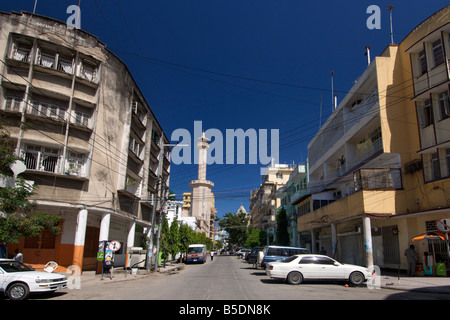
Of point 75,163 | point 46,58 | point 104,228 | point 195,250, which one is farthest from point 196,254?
point 46,58

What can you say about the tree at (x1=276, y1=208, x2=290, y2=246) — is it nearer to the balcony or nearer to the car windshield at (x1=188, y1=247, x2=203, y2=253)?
the car windshield at (x1=188, y1=247, x2=203, y2=253)

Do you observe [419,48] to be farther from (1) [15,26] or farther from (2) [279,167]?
(2) [279,167]

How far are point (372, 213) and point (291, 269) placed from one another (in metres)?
7.99

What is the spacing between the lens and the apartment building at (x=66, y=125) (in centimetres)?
2275

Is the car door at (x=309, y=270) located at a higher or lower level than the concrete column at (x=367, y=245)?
lower

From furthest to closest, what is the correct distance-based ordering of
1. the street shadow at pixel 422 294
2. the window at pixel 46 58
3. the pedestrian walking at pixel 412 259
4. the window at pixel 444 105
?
the window at pixel 46 58 < the window at pixel 444 105 < the pedestrian walking at pixel 412 259 < the street shadow at pixel 422 294

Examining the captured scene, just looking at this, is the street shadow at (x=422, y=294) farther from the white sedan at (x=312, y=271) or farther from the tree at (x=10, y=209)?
the tree at (x=10, y=209)

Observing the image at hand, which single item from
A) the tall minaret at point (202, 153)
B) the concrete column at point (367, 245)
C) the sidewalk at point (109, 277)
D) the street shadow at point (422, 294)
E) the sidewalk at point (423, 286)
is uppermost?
the tall minaret at point (202, 153)

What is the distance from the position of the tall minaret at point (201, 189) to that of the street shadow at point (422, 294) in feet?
231

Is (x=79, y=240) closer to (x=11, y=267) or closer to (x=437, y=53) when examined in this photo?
(x=11, y=267)

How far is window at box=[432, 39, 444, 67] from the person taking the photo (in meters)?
19.9

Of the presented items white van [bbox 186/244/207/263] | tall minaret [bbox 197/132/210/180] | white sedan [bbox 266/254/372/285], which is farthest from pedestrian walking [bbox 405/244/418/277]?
tall minaret [bbox 197/132/210/180]

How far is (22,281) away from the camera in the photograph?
11.4 meters

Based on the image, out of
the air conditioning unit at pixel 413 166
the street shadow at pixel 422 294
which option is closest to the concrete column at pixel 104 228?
the street shadow at pixel 422 294
